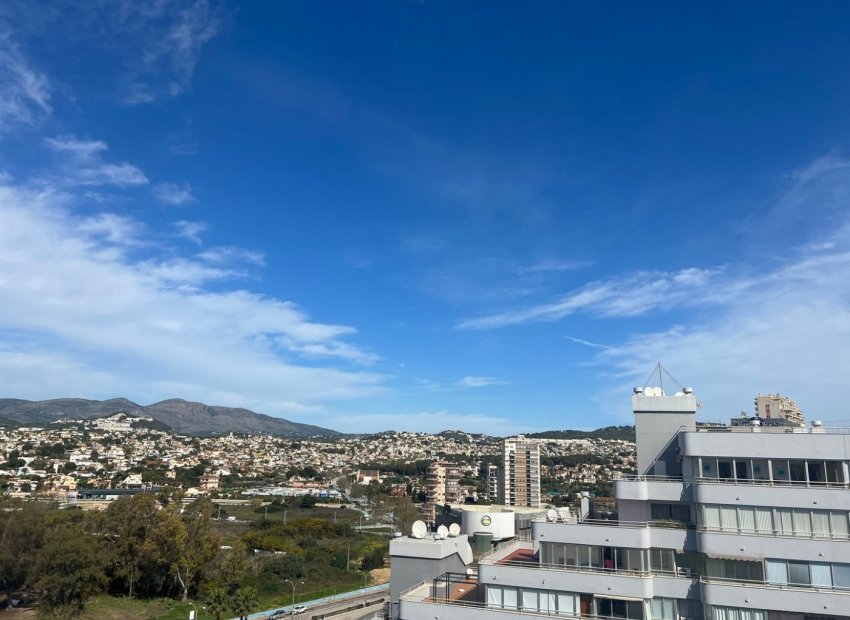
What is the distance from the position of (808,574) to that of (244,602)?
4313 cm

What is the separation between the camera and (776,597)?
20.8 meters

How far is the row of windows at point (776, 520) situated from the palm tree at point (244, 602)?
40.5m

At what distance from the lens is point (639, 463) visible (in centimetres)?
2744

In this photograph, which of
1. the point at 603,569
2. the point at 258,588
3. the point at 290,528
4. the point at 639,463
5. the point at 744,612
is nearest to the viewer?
the point at 744,612

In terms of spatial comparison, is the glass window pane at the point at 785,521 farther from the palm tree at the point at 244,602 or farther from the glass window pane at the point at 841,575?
the palm tree at the point at 244,602

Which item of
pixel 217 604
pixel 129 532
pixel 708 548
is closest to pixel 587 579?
pixel 708 548

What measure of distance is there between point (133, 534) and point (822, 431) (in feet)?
212

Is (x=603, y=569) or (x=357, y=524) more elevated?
(x=603, y=569)

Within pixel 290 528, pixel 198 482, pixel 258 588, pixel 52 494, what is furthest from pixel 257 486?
pixel 258 588

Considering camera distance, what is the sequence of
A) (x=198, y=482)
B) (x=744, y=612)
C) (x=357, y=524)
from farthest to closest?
(x=198, y=482) < (x=357, y=524) < (x=744, y=612)

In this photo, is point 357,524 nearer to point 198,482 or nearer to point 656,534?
point 198,482

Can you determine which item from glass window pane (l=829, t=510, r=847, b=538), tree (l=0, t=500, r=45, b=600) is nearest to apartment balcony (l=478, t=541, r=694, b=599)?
glass window pane (l=829, t=510, r=847, b=538)

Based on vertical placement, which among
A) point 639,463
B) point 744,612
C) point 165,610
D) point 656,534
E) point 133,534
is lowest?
point 165,610

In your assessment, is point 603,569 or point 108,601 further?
point 108,601
